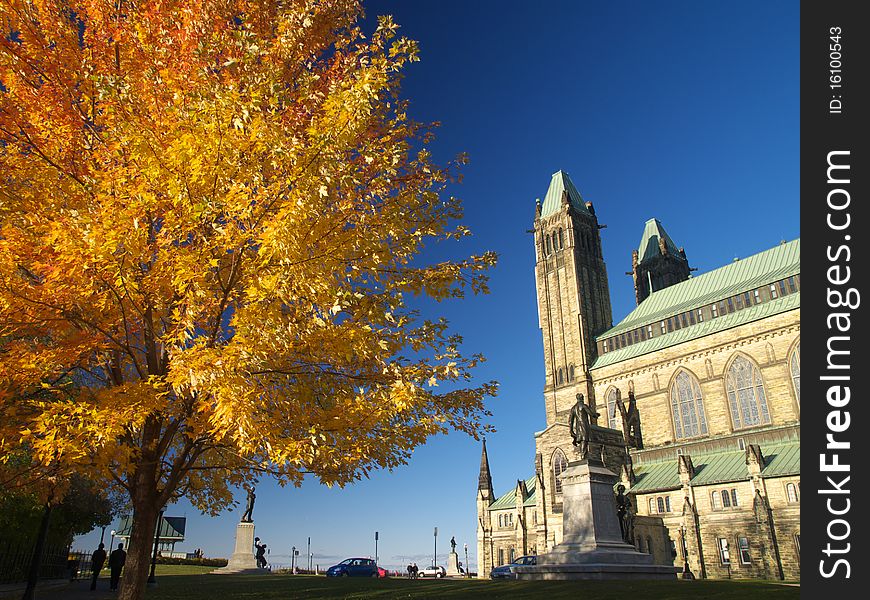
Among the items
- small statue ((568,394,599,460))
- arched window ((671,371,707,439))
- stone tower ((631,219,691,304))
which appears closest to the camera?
small statue ((568,394,599,460))

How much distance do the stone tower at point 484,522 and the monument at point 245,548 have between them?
36.2 m

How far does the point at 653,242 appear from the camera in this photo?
8188 cm

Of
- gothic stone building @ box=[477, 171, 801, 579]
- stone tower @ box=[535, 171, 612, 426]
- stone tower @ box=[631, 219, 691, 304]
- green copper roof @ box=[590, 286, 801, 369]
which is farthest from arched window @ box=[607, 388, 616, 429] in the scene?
stone tower @ box=[631, 219, 691, 304]

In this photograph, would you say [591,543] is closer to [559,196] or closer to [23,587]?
[23,587]

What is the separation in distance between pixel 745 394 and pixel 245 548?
136 ft

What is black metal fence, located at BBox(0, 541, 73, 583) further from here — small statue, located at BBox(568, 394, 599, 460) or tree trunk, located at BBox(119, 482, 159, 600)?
small statue, located at BBox(568, 394, 599, 460)

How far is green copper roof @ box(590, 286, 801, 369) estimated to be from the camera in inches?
1863

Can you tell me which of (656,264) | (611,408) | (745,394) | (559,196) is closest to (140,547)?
(745,394)

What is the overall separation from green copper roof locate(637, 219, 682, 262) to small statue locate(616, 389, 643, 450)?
32.3 m

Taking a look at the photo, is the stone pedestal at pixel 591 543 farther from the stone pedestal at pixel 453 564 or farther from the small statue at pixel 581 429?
the stone pedestal at pixel 453 564

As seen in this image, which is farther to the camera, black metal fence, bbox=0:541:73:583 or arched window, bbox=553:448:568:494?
arched window, bbox=553:448:568:494

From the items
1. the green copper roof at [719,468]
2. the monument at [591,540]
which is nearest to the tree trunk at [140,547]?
the monument at [591,540]

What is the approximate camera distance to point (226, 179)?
719cm

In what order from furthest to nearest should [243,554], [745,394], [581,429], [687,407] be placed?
[687,407], [745,394], [243,554], [581,429]
